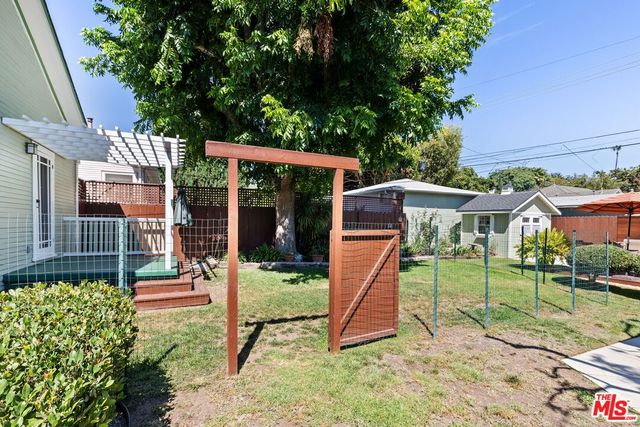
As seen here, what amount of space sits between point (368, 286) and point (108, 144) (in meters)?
5.92

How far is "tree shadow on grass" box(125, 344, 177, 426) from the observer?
2484 millimetres

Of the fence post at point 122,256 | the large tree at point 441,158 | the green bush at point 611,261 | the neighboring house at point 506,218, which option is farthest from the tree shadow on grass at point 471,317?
the large tree at point 441,158

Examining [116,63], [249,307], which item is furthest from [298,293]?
[116,63]

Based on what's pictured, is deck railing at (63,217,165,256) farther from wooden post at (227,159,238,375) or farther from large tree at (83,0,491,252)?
wooden post at (227,159,238,375)

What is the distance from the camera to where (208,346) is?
384cm

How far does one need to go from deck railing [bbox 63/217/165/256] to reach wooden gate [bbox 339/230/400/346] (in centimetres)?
577

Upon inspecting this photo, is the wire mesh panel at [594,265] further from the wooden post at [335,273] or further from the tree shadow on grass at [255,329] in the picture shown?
the wooden post at [335,273]

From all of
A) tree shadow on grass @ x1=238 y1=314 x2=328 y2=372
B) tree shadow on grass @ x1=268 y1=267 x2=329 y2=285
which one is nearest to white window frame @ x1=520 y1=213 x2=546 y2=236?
tree shadow on grass @ x1=268 y1=267 x2=329 y2=285

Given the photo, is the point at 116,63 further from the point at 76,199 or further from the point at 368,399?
the point at 368,399

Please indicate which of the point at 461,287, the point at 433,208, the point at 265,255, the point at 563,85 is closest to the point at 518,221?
the point at 433,208

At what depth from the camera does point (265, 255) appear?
9523mm

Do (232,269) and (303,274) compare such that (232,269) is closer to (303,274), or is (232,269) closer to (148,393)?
(148,393)

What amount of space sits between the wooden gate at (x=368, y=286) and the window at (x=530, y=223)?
13.0 meters

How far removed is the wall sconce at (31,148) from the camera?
5824 mm
